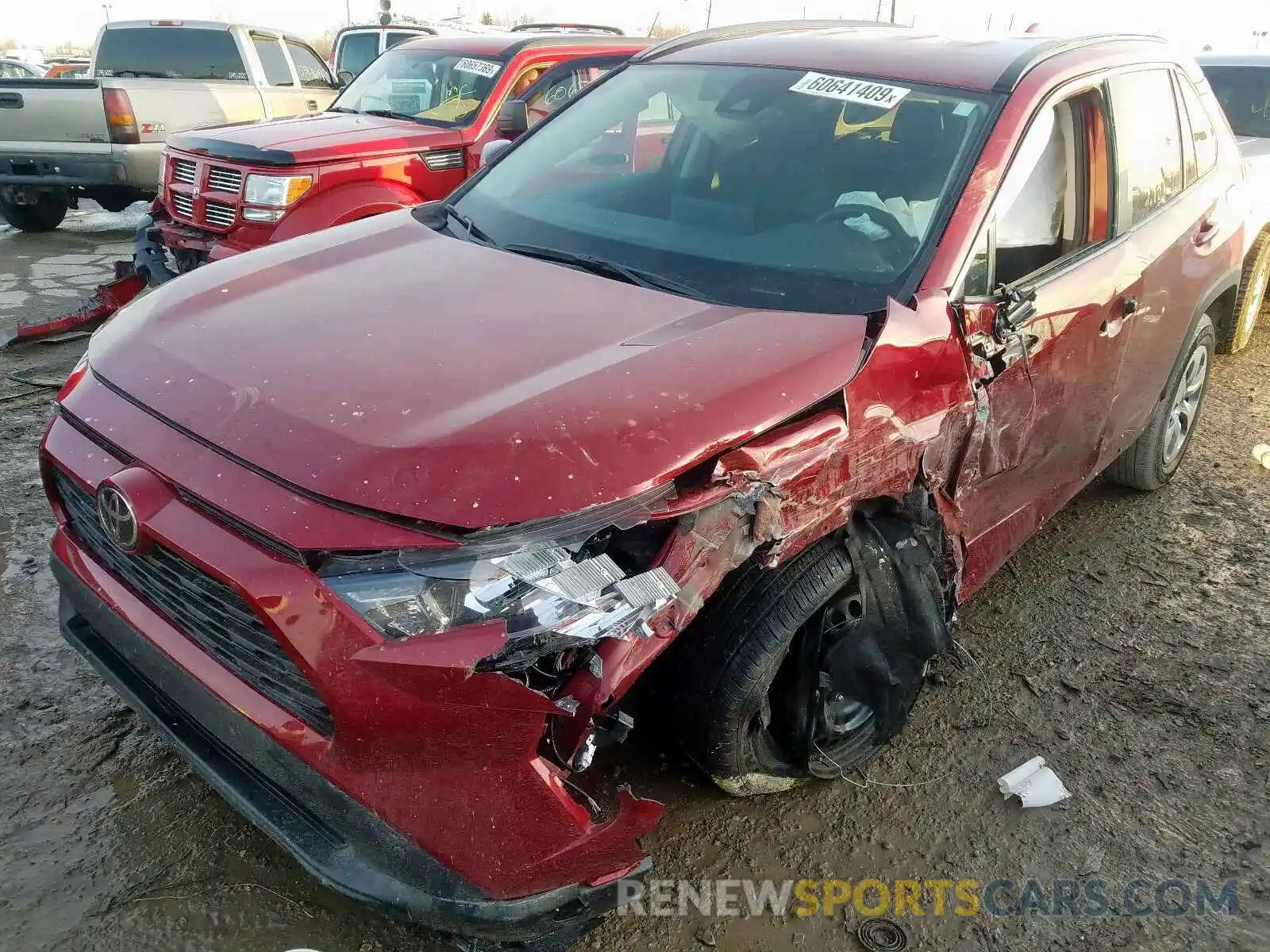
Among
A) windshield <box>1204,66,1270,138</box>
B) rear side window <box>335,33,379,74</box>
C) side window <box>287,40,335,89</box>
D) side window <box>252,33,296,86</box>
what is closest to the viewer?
windshield <box>1204,66,1270,138</box>

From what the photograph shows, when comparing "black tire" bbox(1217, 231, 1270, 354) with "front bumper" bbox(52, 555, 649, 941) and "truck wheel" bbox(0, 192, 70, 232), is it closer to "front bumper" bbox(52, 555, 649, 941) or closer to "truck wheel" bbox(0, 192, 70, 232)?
"front bumper" bbox(52, 555, 649, 941)

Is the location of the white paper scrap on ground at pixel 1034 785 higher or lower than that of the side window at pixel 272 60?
lower

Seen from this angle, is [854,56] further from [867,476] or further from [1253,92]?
[1253,92]

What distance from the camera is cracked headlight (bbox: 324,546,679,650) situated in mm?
1733

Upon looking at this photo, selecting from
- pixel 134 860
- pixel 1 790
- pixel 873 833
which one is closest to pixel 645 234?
pixel 873 833

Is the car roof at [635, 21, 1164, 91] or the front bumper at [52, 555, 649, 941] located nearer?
the front bumper at [52, 555, 649, 941]

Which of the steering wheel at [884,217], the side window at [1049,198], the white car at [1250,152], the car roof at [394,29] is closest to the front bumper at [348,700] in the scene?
the steering wheel at [884,217]

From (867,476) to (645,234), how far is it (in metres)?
1.02

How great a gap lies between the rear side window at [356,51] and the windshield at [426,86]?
643 centimetres

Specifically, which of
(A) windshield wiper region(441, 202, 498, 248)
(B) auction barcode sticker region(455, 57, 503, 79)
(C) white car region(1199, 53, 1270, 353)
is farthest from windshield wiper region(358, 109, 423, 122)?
(C) white car region(1199, 53, 1270, 353)

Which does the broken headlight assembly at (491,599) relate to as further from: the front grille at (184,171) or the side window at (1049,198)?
the front grille at (184,171)

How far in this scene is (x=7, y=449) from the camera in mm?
4336

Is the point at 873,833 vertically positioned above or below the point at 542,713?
below

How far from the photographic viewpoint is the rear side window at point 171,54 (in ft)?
29.6
